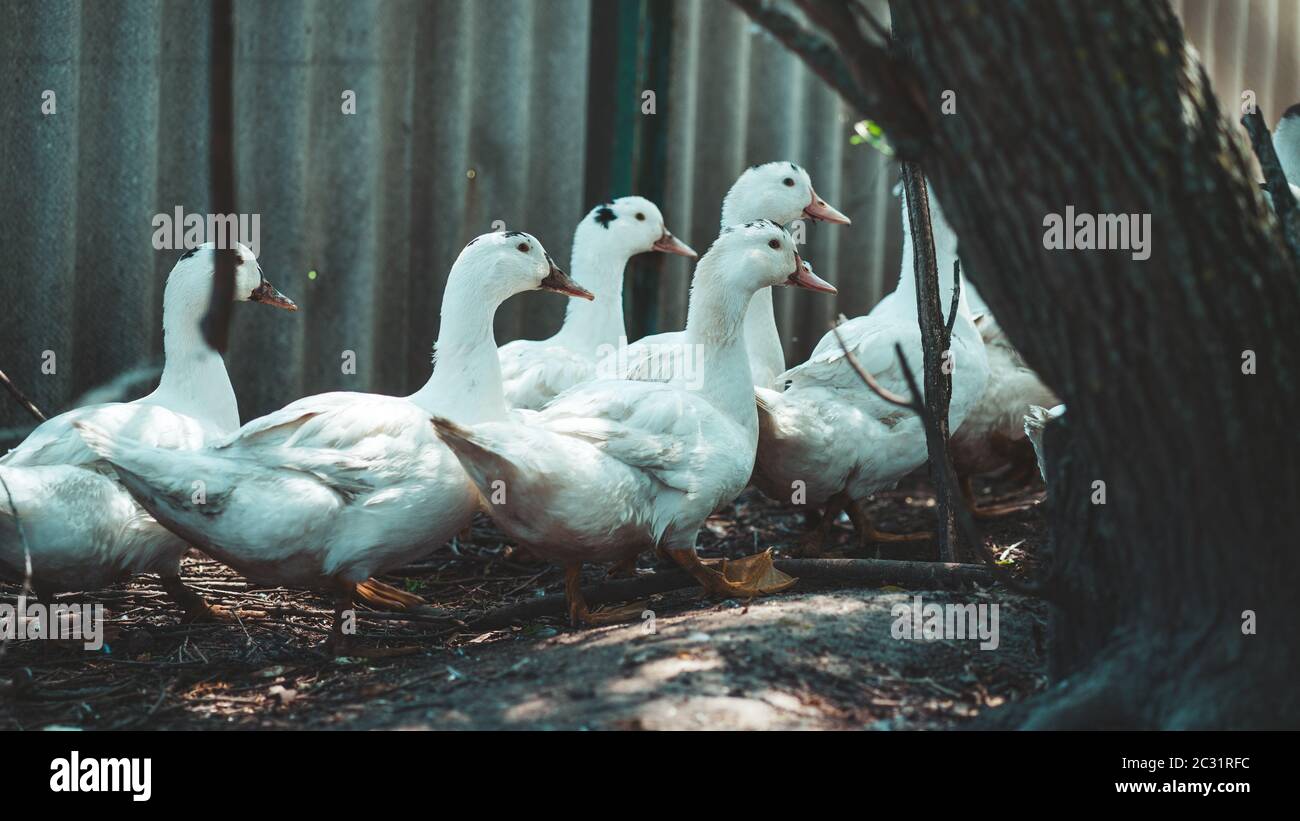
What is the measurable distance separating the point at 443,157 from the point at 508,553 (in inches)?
80.5

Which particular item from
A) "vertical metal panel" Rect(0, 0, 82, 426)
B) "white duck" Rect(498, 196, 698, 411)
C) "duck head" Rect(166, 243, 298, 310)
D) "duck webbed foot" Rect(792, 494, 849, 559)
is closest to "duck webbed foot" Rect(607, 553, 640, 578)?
"duck webbed foot" Rect(792, 494, 849, 559)

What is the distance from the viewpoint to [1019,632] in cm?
416

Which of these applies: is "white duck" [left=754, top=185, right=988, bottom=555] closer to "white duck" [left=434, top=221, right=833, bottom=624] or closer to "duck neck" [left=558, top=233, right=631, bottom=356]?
"white duck" [left=434, top=221, right=833, bottom=624]

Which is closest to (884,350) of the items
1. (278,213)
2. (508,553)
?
(508,553)

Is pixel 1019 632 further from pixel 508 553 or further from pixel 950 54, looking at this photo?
pixel 508 553

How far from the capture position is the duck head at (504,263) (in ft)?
16.9

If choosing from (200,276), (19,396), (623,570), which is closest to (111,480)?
(19,396)

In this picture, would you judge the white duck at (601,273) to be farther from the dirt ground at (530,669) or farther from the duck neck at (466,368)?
the dirt ground at (530,669)

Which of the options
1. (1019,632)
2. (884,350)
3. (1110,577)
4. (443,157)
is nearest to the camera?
(1110,577)

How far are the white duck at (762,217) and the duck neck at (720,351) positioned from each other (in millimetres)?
371

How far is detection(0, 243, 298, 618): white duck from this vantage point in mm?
4324

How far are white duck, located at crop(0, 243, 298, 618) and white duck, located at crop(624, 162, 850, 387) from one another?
170 cm

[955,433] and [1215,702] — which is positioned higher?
[955,433]

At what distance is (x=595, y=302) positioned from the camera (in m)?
6.51
